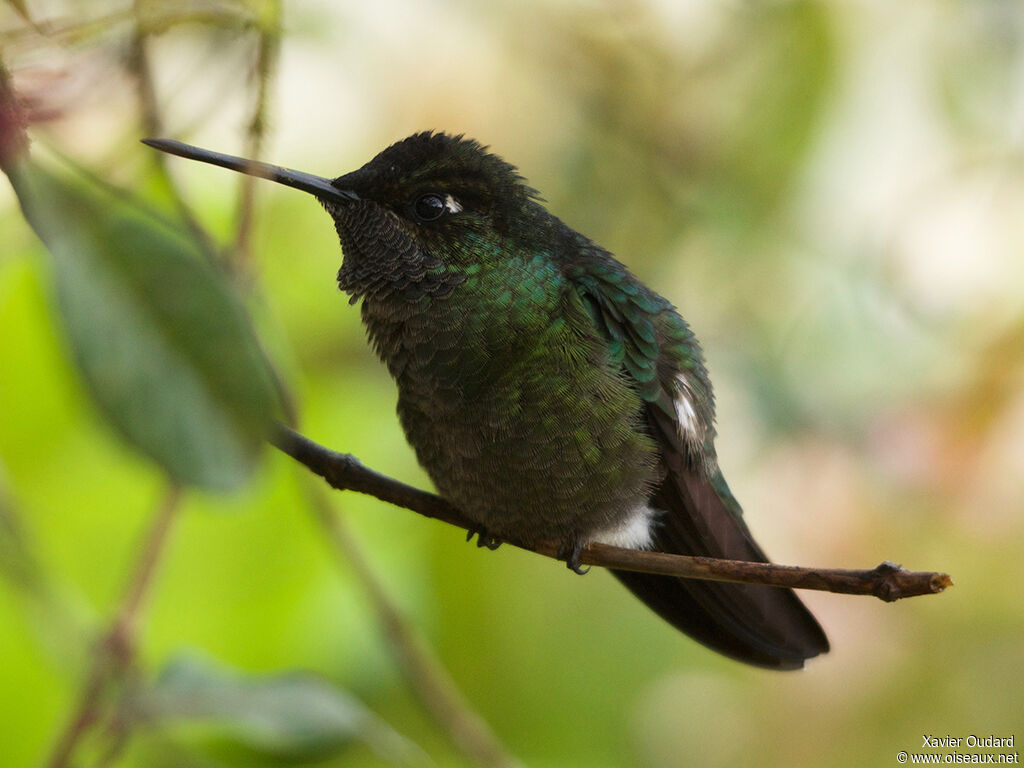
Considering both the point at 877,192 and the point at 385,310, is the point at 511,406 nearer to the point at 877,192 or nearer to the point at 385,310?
the point at 385,310

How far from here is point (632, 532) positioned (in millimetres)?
1996

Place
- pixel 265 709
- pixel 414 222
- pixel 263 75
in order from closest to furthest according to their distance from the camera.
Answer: pixel 263 75 → pixel 265 709 → pixel 414 222

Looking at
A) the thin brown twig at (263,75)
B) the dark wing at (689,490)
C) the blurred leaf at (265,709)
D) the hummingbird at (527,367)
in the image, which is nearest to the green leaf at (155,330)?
the thin brown twig at (263,75)

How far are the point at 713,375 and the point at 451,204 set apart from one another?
49.9 inches

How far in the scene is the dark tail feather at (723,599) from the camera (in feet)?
6.41

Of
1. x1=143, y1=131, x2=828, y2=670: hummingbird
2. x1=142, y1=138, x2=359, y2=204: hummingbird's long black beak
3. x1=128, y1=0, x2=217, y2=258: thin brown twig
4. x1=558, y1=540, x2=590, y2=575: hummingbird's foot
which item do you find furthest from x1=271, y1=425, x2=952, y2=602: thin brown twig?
x1=142, y1=138, x2=359, y2=204: hummingbird's long black beak

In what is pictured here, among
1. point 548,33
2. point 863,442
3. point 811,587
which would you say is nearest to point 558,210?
point 548,33

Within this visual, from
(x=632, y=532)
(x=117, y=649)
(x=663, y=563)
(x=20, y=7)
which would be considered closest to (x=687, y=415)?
(x=632, y=532)

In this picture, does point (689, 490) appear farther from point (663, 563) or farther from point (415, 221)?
point (415, 221)

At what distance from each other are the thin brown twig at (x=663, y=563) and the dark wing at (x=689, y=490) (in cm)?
28

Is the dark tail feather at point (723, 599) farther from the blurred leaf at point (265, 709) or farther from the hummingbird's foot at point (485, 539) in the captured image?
the blurred leaf at point (265, 709)

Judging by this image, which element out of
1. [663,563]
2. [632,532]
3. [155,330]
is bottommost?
[155,330]

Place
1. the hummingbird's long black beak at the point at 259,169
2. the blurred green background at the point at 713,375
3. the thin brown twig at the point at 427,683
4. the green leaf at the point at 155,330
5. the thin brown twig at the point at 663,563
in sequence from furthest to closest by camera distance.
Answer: the blurred green background at the point at 713,375, the thin brown twig at the point at 427,683, the hummingbird's long black beak at the point at 259,169, the thin brown twig at the point at 663,563, the green leaf at the point at 155,330

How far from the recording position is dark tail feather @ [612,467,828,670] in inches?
76.9
